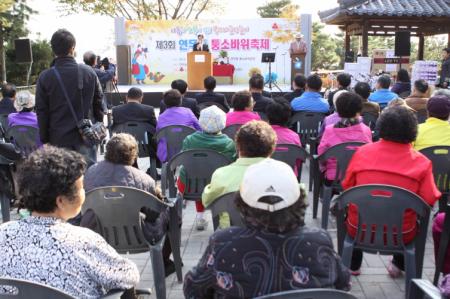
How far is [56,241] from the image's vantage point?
62.4 inches

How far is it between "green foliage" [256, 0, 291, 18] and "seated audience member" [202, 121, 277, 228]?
3512cm

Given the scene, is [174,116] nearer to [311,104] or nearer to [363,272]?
[311,104]

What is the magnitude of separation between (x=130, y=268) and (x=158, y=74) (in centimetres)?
1597

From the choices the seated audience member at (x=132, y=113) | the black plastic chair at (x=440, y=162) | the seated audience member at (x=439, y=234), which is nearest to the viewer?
the seated audience member at (x=439, y=234)

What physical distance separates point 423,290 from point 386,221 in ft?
2.95

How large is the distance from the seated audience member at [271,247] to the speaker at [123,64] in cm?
1624

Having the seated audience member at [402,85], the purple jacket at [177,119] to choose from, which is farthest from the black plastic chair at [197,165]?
the seated audience member at [402,85]

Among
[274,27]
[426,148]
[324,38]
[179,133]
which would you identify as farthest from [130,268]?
[324,38]

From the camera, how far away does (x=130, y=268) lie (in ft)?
5.76

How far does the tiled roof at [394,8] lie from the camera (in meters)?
11.2

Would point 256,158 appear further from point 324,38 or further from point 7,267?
point 324,38

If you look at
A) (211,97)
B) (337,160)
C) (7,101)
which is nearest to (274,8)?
(211,97)

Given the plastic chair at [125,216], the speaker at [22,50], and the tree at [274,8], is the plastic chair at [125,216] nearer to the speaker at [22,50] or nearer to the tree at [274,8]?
the speaker at [22,50]

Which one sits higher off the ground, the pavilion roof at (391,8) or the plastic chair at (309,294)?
the pavilion roof at (391,8)
